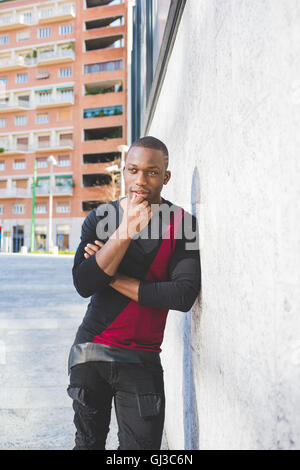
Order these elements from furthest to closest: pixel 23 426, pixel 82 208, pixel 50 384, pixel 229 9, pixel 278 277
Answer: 1. pixel 82 208
2. pixel 50 384
3. pixel 23 426
4. pixel 229 9
5. pixel 278 277

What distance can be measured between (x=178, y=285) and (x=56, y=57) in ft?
142

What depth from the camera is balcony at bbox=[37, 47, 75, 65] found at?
38906 mm

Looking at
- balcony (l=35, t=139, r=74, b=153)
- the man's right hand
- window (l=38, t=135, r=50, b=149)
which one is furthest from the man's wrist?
window (l=38, t=135, r=50, b=149)

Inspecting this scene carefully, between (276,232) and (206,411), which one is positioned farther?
(206,411)

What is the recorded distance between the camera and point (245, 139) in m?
1.00

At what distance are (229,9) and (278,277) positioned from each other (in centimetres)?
84

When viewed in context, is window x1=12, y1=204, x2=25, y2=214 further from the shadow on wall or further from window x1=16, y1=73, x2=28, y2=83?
the shadow on wall

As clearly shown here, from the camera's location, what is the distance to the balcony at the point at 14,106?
40281 millimetres

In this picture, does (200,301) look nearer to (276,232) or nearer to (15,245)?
(276,232)

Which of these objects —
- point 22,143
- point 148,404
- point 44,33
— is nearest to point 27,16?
point 44,33

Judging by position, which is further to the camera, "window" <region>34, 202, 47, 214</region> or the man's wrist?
"window" <region>34, 202, 47, 214</region>

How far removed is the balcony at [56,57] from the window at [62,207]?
14.8 meters

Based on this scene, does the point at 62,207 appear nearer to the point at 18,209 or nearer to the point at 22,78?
the point at 18,209

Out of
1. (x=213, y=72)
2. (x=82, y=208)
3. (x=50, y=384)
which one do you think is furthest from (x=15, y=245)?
(x=213, y=72)
